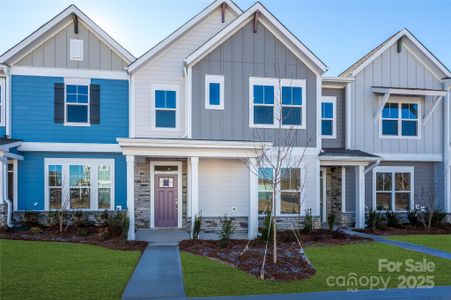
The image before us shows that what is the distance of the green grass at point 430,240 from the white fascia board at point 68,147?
1093 centimetres

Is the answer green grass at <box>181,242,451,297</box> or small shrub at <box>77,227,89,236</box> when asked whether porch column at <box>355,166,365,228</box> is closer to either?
green grass at <box>181,242,451,297</box>

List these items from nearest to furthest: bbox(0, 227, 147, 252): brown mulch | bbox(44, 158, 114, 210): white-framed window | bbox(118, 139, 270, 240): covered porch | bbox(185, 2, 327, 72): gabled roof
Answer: bbox(0, 227, 147, 252): brown mulch → bbox(118, 139, 270, 240): covered porch → bbox(185, 2, 327, 72): gabled roof → bbox(44, 158, 114, 210): white-framed window

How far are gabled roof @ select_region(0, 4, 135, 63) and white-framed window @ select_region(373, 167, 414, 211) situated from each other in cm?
1160

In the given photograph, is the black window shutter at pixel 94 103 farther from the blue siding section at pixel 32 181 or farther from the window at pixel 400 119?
the window at pixel 400 119

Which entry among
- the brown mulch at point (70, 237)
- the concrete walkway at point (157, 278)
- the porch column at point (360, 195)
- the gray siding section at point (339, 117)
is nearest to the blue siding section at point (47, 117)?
the brown mulch at point (70, 237)

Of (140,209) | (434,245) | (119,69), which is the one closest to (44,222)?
(140,209)

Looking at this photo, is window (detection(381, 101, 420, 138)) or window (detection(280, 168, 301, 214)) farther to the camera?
window (detection(381, 101, 420, 138))

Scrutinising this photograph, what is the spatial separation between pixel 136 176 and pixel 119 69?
14.2 feet

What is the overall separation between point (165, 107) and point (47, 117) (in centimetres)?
451

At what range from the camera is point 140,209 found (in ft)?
48.0

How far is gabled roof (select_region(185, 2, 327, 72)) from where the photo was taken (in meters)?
13.5

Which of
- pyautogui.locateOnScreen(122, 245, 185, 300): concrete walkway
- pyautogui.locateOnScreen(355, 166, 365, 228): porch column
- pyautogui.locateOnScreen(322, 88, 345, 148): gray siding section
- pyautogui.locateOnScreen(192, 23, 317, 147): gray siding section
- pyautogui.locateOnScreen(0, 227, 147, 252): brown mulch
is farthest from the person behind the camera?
pyautogui.locateOnScreen(322, 88, 345, 148): gray siding section

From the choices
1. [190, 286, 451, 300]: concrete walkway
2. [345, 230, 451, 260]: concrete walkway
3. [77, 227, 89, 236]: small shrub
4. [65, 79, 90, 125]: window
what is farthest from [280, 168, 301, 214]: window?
[65, 79, 90, 125]: window

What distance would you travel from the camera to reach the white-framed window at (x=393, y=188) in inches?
644
